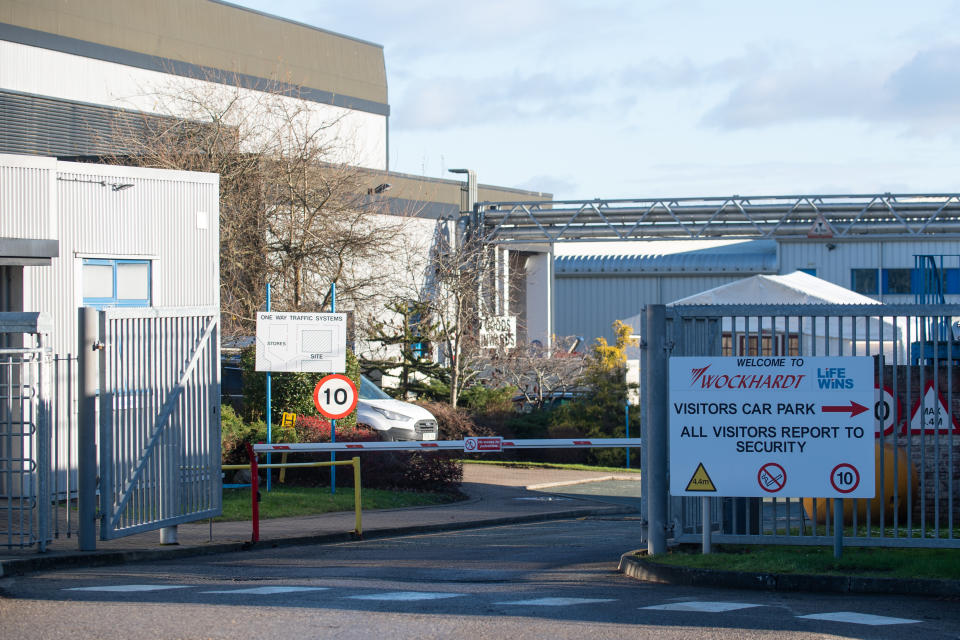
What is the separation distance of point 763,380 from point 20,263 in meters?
10.5

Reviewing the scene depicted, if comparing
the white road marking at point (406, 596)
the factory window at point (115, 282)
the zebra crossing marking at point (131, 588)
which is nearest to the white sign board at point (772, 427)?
the white road marking at point (406, 596)

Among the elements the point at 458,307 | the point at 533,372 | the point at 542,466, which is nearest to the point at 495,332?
the point at 458,307

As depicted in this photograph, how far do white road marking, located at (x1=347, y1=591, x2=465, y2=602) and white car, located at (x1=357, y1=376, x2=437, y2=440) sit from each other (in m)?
14.0

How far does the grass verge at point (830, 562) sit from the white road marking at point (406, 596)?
2.26m

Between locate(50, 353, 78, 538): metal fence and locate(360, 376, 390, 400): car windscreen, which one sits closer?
locate(50, 353, 78, 538): metal fence

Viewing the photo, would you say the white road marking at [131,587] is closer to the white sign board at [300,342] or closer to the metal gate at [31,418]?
the metal gate at [31,418]

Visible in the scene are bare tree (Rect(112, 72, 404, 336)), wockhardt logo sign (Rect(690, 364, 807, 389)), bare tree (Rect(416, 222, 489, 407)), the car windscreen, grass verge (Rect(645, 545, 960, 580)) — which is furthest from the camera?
bare tree (Rect(416, 222, 489, 407))

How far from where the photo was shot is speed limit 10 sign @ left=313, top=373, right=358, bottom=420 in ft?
58.3

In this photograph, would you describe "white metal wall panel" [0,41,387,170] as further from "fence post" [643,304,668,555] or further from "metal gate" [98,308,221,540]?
"fence post" [643,304,668,555]

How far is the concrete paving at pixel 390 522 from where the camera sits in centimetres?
1164

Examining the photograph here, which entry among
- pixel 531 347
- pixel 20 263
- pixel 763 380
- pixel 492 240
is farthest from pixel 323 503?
pixel 492 240

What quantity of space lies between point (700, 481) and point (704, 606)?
81.7 inches

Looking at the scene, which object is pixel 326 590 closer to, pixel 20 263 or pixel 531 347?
pixel 20 263

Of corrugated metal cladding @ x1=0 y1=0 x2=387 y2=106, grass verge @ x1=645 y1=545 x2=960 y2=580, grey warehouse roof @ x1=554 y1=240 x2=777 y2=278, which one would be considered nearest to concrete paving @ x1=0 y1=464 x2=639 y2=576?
grass verge @ x1=645 y1=545 x2=960 y2=580
